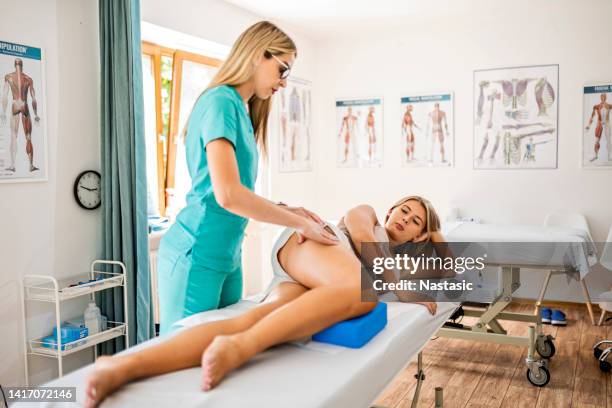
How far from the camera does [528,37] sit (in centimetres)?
433

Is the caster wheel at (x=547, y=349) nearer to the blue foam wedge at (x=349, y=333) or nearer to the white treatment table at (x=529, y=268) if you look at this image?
the white treatment table at (x=529, y=268)

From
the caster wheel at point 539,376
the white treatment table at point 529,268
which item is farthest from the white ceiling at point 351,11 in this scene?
the caster wheel at point 539,376

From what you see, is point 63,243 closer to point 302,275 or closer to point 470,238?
point 302,275

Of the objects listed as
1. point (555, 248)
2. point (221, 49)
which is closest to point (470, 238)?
point (555, 248)

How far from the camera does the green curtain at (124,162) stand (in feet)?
8.94

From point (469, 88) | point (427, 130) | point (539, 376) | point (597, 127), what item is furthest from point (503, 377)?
point (469, 88)

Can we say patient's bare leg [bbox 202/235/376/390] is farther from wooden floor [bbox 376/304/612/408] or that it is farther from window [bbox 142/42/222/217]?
window [bbox 142/42/222/217]

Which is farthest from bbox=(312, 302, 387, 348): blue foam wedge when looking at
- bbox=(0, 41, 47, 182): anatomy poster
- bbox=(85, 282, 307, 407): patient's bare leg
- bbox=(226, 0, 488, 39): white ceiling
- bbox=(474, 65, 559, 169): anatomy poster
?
bbox=(474, 65, 559, 169): anatomy poster

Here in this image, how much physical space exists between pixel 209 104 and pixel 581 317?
3.48m

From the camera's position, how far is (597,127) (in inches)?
165

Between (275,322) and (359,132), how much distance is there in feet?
12.6

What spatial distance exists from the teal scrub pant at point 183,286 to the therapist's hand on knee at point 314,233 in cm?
25

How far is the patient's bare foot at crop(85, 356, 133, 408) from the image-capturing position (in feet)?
3.51

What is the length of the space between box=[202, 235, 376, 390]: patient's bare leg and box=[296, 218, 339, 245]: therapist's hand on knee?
23mm
